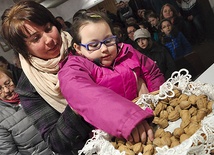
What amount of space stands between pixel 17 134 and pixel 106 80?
2.68ft

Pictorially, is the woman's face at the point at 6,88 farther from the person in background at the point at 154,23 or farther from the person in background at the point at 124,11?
the person in background at the point at 154,23

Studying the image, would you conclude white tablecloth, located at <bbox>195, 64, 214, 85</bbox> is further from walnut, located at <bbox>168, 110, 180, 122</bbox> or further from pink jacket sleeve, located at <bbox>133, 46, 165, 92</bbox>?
walnut, located at <bbox>168, 110, 180, 122</bbox>

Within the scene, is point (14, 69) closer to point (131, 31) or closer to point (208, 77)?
point (131, 31)

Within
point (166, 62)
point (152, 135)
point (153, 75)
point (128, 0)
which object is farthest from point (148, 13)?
point (152, 135)

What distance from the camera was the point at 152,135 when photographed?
0.53 m

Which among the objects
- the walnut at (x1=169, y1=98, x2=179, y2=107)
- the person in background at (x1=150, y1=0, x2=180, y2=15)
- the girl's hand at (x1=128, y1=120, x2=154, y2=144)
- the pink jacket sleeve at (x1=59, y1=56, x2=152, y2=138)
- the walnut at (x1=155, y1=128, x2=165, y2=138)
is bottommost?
the person in background at (x1=150, y1=0, x2=180, y2=15)

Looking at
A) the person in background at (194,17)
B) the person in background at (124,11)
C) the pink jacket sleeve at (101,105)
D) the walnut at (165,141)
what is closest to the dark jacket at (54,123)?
the pink jacket sleeve at (101,105)

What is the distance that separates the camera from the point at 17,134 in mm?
1312

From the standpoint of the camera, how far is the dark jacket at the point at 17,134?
4.24 ft

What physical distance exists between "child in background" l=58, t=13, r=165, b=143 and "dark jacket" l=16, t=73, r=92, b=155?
10 centimetres

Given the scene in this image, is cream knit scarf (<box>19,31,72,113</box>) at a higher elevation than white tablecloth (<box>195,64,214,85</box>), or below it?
higher

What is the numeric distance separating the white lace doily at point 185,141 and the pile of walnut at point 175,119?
0.04ft

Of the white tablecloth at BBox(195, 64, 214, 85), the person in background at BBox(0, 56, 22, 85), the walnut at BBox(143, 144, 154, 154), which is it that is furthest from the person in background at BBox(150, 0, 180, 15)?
the walnut at BBox(143, 144, 154, 154)

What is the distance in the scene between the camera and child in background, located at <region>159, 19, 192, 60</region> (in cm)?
168
